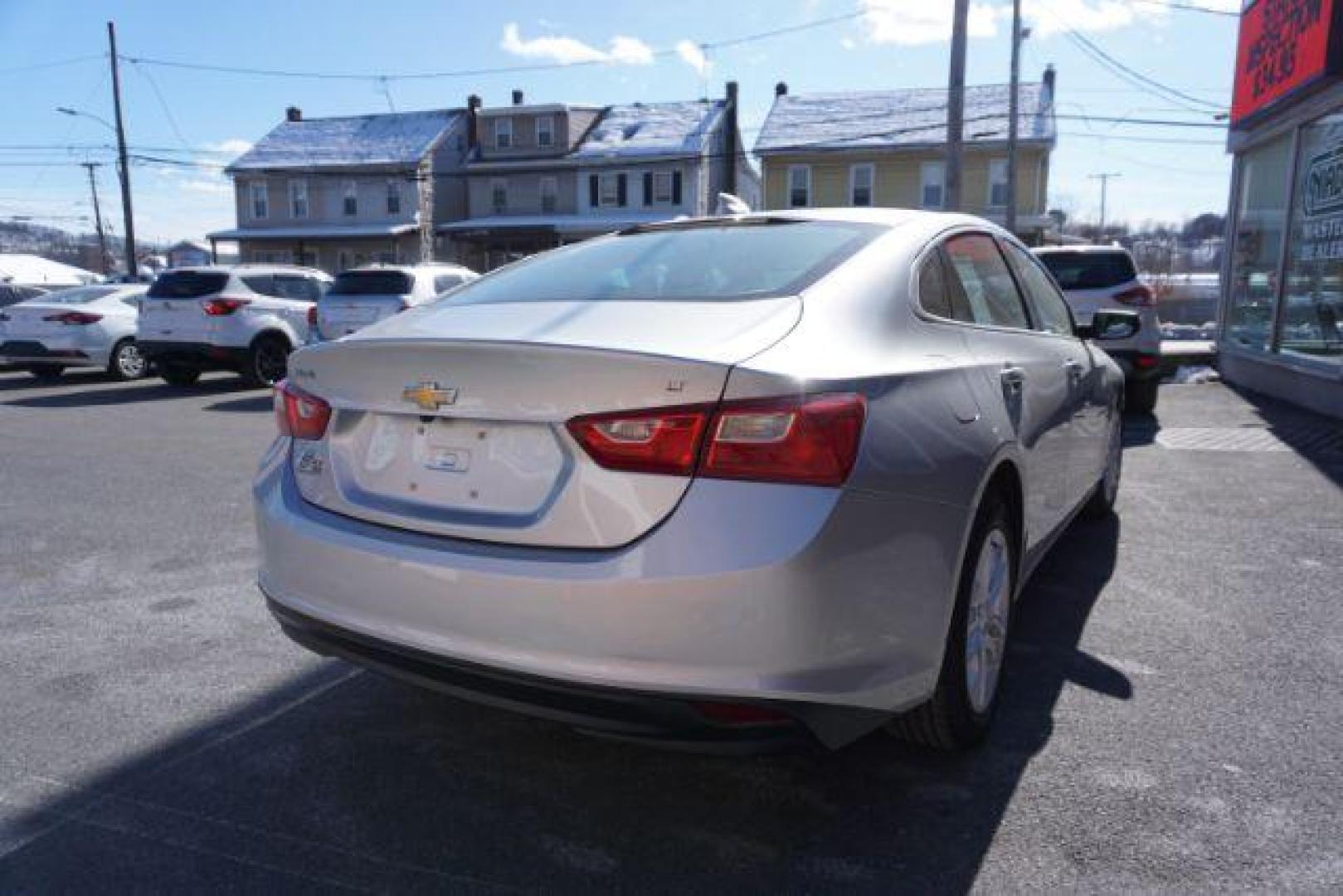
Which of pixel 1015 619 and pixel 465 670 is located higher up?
pixel 465 670

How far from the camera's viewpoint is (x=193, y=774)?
8.66 feet

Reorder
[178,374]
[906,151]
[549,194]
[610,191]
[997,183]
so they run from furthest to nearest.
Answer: [549,194]
[610,191]
[906,151]
[997,183]
[178,374]

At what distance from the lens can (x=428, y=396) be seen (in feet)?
7.49

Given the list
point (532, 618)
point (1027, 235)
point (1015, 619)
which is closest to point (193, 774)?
point (532, 618)

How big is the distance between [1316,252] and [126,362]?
48.7 ft

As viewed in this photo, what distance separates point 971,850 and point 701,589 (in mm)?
991

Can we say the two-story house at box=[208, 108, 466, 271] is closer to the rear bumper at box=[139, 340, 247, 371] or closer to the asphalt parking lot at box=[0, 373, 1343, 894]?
the rear bumper at box=[139, 340, 247, 371]

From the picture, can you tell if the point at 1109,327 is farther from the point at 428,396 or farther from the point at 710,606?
the point at 428,396

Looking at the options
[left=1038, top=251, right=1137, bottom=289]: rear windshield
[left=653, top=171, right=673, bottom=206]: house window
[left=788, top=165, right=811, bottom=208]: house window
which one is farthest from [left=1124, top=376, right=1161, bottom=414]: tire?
[left=653, top=171, right=673, bottom=206]: house window

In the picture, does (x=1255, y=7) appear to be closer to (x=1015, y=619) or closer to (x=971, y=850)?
(x=1015, y=619)

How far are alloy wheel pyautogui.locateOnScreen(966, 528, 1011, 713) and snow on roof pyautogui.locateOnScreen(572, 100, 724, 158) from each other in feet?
108

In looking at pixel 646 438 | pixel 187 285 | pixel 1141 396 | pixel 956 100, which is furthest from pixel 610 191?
pixel 646 438

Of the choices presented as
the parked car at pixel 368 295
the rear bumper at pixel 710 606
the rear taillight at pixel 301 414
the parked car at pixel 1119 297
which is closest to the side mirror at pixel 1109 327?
the rear bumper at pixel 710 606

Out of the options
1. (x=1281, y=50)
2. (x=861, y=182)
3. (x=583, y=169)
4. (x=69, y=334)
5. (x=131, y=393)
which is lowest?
(x=131, y=393)
